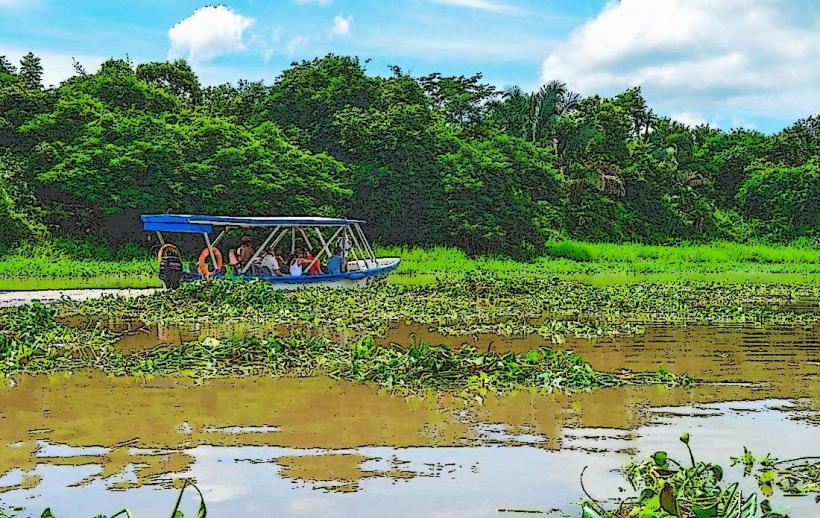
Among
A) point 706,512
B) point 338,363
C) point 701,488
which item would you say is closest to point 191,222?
point 338,363

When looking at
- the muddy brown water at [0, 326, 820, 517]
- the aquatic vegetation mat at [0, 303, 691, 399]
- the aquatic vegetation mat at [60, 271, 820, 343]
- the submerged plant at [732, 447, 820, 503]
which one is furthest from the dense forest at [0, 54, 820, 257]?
the submerged plant at [732, 447, 820, 503]

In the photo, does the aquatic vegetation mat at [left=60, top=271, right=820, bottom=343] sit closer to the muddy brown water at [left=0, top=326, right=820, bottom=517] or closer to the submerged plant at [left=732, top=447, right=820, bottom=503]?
the muddy brown water at [left=0, top=326, right=820, bottom=517]

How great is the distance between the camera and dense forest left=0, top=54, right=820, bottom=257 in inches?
1230

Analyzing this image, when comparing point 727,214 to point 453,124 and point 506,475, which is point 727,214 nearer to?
point 453,124

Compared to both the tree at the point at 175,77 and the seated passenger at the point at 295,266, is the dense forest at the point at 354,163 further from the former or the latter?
the seated passenger at the point at 295,266

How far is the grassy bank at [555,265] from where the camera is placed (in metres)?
26.5

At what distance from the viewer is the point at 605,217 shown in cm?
4391

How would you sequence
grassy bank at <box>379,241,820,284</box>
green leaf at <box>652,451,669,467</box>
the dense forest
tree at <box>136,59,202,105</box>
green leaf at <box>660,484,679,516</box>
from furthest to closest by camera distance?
tree at <box>136,59,202,105</box>, the dense forest, grassy bank at <box>379,241,820,284</box>, green leaf at <box>652,451,669,467</box>, green leaf at <box>660,484,679,516</box>

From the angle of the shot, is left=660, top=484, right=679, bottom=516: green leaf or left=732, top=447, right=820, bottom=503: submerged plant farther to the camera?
left=732, top=447, right=820, bottom=503: submerged plant

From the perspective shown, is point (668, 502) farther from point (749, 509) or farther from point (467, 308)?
point (467, 308)

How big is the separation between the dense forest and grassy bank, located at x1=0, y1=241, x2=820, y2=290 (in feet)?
4.08

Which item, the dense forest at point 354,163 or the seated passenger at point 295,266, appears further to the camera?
the dense forest at point 354,163

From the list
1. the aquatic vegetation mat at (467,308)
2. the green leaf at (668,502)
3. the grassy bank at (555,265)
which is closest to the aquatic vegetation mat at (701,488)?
the green leaf at (668,502)

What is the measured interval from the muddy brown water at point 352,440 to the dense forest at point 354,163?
21.9m
